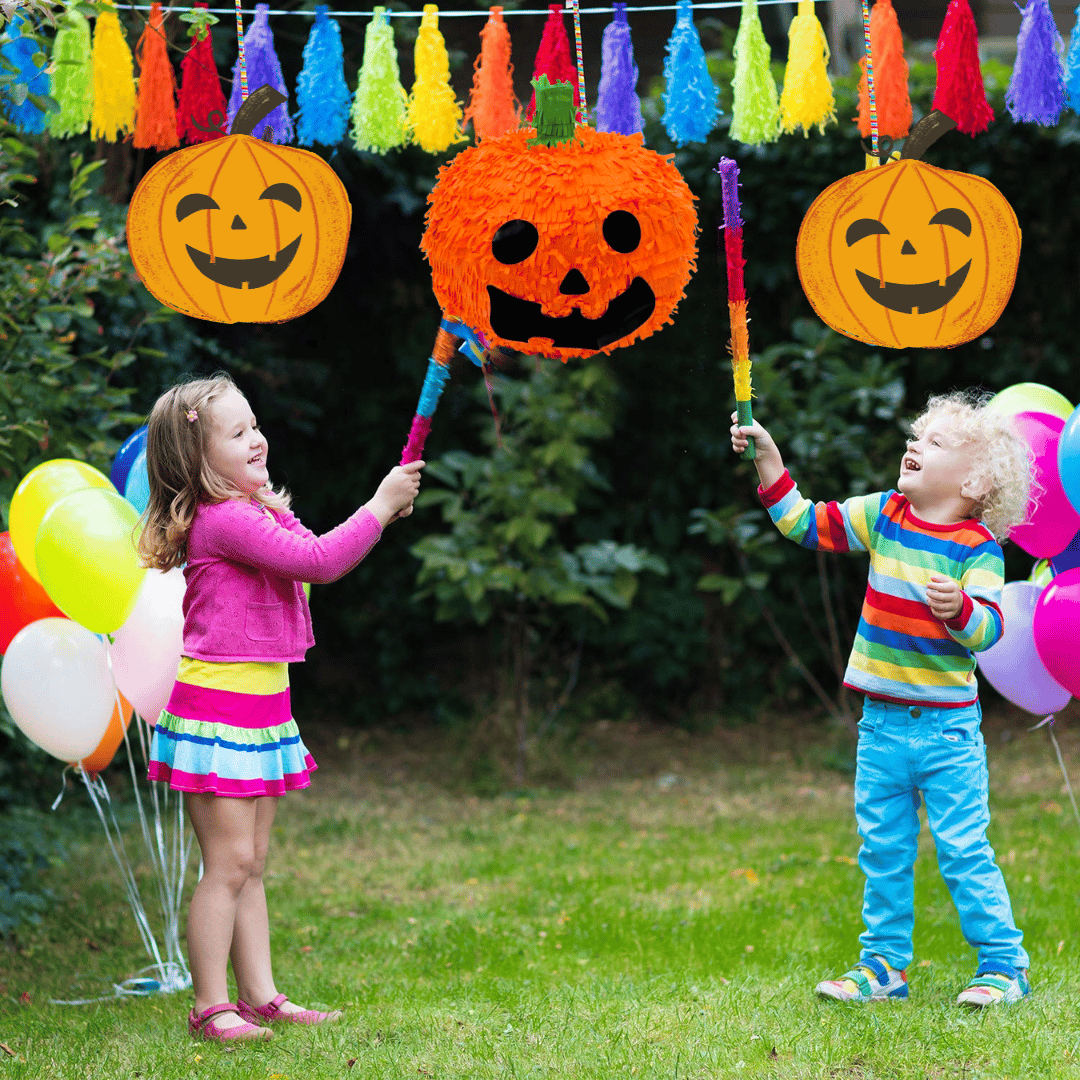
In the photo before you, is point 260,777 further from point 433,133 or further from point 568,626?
point 568,626

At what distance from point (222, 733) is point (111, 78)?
1618 millimetres

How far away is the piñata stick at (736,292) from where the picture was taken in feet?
8.05

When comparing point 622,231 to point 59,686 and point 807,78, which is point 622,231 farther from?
point 59,686

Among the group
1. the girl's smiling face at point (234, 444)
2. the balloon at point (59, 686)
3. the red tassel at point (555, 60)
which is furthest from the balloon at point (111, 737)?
the red tassel at point (555, 60)

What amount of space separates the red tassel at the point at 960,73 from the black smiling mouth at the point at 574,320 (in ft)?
3.06

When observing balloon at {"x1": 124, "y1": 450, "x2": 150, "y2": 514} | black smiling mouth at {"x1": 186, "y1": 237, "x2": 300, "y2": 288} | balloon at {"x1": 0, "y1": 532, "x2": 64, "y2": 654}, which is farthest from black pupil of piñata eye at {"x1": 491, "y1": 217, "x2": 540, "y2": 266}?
balloon at {"x1": 0, "y1": 532, "x2": 64, "y2": 654}

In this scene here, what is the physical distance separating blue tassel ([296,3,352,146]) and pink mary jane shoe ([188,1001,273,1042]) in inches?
76.8

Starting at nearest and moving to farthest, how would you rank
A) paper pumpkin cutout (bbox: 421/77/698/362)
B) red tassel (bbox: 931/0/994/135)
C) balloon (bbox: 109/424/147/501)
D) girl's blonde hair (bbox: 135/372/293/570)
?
paper pumpkin cutout (bbox: 421/77/698/362) → girl's blonde hair (bbox: 135/372/293/570) → red tassel (bbox: 931/0/994/135) → balloon (bbox: 109/424/147/501)

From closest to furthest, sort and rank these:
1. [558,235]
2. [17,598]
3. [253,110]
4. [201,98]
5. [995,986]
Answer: [558,235]
[995,986]
[253,110]
[17,598]
[201,98]

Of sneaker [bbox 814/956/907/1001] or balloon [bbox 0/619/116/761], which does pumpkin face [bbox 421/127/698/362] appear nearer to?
balloon [bbox 0/619/116/761]

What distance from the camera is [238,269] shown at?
273 cm

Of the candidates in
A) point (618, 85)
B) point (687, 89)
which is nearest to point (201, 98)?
point (618, 85)

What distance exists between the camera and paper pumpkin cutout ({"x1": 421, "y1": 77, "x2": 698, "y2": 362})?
7.47ft

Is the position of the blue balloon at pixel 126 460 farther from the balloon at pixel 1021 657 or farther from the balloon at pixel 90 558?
the balloon at pixel 1021 657
